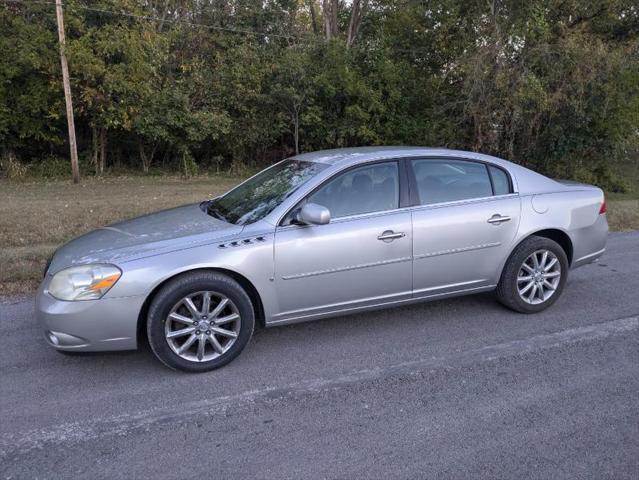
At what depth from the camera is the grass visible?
6918 millimetres

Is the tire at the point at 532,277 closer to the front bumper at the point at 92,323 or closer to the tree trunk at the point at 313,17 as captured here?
the front bumper at the point at 92,323

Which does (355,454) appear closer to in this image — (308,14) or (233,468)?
(233,468)

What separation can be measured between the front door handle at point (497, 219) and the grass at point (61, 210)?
186 inches

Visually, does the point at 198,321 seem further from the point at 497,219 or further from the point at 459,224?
the point at 497,219

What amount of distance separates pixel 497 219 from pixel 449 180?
20.8 inches

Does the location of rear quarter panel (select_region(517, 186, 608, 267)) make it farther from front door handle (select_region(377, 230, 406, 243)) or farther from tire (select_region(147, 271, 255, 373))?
tire (select_region(147, 271, 255, 373))

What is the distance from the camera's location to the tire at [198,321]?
3861 mm

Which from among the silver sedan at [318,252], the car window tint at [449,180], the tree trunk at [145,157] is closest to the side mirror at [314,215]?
the silver sedan at [318,252]

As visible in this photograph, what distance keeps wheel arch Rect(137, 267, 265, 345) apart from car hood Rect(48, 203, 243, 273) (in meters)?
0.20

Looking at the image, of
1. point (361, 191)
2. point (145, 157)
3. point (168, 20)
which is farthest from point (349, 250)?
point (168, 20)

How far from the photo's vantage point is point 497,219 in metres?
4.89

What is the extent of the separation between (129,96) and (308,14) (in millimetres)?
13569

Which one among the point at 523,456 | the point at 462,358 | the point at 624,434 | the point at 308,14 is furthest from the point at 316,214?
the point at 308,14

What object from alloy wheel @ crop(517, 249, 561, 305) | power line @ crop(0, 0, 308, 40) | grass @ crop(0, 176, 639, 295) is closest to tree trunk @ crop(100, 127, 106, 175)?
grass @ crop(0, 176, 639, 295)
